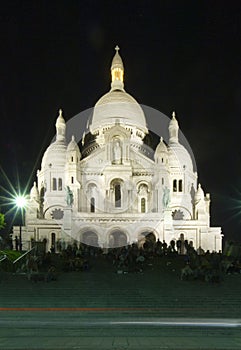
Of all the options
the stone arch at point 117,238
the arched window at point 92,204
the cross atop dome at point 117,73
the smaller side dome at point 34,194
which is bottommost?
the stone arch at point 117,238

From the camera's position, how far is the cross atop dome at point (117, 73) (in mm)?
86375

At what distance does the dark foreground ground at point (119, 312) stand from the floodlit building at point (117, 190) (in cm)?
2799

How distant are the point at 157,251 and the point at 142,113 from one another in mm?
43220

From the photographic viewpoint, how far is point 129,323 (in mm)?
20891

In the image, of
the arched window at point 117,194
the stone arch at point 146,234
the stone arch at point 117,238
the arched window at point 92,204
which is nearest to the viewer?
the stone arch at point 146,234

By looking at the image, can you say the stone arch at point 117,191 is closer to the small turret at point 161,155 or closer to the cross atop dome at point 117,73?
the small turret at point 161,155

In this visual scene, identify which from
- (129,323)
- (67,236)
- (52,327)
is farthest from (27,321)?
(67,236)

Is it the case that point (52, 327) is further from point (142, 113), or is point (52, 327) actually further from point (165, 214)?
point (142, 113)

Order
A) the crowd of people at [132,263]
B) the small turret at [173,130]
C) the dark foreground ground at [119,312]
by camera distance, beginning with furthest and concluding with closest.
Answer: the small turret at [173,130], the crowd of people at [132,263], the dark foreground ground at [119,312]

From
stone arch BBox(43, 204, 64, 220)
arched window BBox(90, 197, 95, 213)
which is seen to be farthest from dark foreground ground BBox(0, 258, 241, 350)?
stone arch BBox(43, 204, 64, 220)

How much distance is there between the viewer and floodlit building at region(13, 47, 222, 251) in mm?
63031

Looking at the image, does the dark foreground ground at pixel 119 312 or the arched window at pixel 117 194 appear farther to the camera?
the arched window at pixel 117 194

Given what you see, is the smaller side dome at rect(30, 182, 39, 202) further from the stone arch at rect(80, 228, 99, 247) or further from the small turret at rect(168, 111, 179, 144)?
the small turret at rect(168, 111, 179, 144)

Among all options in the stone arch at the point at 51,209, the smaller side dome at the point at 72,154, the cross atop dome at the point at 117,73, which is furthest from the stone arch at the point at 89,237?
the cross atop dome at the point at 117,73
